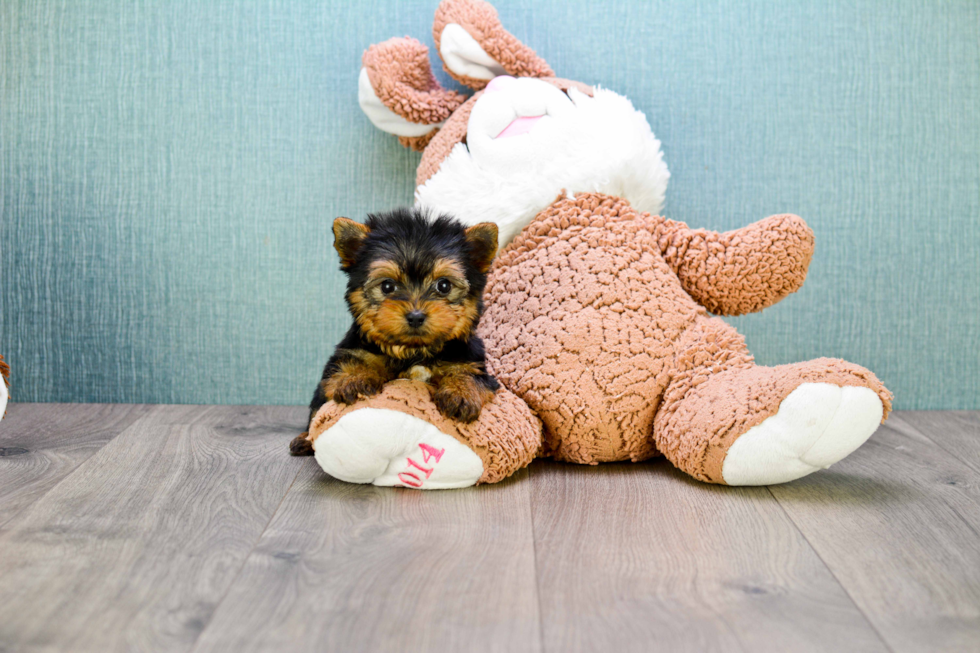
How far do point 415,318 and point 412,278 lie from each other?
3.8 inches

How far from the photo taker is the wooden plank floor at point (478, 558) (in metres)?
1.04

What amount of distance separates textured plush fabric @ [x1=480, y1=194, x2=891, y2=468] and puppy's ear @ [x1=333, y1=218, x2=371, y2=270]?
1.47 feet

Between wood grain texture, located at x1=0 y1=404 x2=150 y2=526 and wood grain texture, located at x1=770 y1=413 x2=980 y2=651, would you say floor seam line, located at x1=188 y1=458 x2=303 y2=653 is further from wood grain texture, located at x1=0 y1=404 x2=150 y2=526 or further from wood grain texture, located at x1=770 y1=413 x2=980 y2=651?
wood grain texture, located at x1=770 y1=413 x2=980 y2=651

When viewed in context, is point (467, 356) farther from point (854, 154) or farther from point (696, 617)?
point (854, 154)

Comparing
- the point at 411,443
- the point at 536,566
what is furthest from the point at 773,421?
the point at 411,443

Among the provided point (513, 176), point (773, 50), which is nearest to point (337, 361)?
point (513, 176)

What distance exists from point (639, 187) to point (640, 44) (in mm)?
573

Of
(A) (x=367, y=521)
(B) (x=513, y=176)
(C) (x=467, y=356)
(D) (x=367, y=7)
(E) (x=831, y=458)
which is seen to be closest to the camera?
(A) (x=367, y=521)

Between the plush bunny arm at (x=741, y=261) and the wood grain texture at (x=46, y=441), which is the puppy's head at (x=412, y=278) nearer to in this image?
the plush bunny arm at (x=741, y=261)

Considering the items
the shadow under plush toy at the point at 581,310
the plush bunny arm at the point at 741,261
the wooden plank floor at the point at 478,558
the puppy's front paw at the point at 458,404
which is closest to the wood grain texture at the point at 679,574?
the wooden plank floor at the point at 478,558

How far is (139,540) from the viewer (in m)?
1.33

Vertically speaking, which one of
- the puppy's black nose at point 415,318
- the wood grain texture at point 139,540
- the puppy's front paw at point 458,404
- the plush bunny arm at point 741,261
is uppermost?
the plush bunny arm at point 741,261

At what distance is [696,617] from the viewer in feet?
3.55

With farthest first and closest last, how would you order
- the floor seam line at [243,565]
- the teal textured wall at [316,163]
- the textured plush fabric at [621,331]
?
the teal textured wall at [316,163]
the textured plush fabric at [621,331]
the floor seam line at [243,565]
